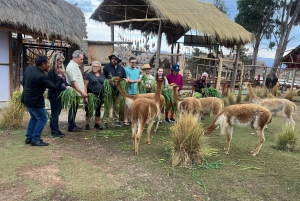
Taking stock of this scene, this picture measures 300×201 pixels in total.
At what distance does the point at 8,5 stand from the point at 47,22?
1.30 meters

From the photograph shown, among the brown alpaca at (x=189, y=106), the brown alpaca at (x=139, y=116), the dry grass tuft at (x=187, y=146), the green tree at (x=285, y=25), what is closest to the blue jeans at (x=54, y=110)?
the brown alpaca at (x=139, y=116)

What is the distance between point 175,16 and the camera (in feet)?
36.0

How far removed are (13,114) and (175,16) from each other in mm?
7988

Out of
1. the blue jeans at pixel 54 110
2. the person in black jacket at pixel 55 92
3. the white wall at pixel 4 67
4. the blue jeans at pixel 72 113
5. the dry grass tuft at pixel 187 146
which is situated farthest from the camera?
the white wall at pixel 4 67

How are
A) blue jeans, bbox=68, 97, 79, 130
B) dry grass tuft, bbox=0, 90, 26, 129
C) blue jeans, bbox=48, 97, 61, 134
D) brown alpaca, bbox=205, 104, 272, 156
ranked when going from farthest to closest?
dry grass tuft, bbox=0, 90, 26, 129
blue jeans, bbox=68, 97, 79, 130
blue jeans, bbox=48, 97, 61, 134
brown alpaca, bbox=205, 104, 272, 156

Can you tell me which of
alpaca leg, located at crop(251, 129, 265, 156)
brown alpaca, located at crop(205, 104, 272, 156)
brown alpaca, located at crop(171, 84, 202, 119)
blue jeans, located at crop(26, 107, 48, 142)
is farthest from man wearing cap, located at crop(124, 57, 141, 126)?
alpaca leg, located at crop(251, 129, 265, 156)

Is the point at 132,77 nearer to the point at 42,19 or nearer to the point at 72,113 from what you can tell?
the point at 72,113

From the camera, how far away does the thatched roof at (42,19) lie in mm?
7531

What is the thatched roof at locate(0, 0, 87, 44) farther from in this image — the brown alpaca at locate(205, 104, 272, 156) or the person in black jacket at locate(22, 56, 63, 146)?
the brown alpaca at locate(205, 104, 272, 156)

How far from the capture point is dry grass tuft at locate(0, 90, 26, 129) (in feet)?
19.2

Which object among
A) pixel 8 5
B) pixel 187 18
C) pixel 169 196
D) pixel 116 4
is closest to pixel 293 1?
pixel 187 18

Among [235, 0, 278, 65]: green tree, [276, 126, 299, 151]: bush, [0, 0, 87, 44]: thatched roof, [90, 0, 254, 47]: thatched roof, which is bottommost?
[276, 126, 299, 151]: bush

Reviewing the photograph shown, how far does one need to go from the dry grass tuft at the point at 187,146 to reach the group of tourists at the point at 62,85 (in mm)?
2446

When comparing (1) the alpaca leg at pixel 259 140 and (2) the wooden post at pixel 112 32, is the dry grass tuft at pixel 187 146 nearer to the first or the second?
(1) the alpaca leg at pixel 259 140
